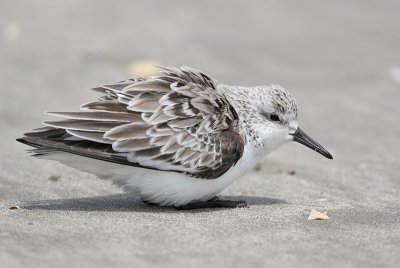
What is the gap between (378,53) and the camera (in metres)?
11.3

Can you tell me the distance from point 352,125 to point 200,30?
318 centimetres

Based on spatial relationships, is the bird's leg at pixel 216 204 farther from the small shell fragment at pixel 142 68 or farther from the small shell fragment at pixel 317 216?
the small shell fragment at pixel 142 68

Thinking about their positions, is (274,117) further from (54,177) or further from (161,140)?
(54,177)

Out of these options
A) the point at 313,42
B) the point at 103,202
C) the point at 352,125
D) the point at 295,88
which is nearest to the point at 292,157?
the point at 352,125

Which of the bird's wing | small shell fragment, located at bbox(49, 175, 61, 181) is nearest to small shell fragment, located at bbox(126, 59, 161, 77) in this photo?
small shell fragment, located at bbox(49, 175, 61, 181)

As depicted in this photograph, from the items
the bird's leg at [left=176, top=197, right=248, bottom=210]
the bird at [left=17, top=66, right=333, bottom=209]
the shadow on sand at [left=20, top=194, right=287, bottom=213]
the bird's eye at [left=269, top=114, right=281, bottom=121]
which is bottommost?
the shadow on sand at [left=20, top=194, right=287, bottom=213]

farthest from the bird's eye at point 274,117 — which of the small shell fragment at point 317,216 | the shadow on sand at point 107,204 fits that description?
the small shell fragment at point 317,216

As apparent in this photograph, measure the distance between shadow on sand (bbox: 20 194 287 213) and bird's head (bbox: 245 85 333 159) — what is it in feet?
1.63

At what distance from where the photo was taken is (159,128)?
231 inches

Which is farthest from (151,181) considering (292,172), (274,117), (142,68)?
(142,68)

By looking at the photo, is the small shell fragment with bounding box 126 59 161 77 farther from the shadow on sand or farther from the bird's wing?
the bird's wing

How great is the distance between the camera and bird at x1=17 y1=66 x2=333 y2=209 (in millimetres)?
5730

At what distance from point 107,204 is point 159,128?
85 cm

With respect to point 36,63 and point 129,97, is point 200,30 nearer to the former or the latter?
point 36,63
